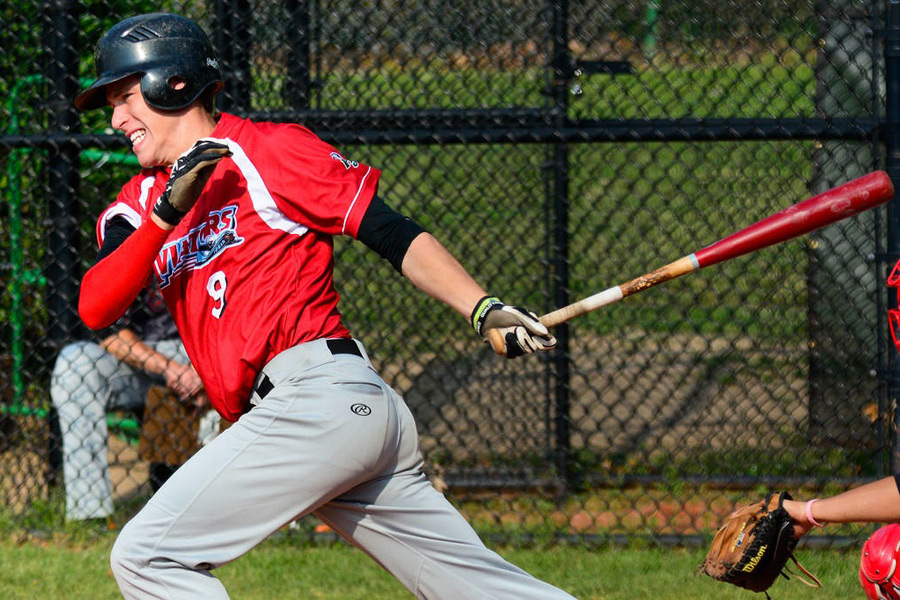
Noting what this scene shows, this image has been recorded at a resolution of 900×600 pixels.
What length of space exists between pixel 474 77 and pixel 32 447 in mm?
2649

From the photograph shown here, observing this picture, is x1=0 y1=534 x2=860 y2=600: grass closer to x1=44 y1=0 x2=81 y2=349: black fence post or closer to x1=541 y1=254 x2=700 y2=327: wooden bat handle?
x1=44 y1=0 x2=81 y2=349: black fence post

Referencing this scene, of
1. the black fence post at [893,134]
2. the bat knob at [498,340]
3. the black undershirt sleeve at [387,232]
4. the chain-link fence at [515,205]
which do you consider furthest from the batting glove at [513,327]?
the black fence post at [893,134]

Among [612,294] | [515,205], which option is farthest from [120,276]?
[515,205]

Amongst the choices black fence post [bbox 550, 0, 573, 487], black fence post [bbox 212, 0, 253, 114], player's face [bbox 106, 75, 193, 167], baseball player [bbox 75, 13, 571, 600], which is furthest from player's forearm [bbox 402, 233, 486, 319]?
black fence post [bbox 212, 0, 253, 114]

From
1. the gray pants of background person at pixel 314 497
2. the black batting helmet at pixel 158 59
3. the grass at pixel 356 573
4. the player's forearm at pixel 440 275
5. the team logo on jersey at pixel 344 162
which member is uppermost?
the black batting helmet at pixel 158 59

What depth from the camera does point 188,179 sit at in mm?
2549

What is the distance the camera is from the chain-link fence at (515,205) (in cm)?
449

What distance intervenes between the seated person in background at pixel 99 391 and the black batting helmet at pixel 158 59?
6.52 feet

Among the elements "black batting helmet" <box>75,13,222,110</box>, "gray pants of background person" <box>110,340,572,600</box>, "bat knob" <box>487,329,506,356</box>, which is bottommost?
"gray pants of background person" <box>110,340,572,600</box>

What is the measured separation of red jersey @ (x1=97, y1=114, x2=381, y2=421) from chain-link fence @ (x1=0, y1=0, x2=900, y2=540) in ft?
5.25

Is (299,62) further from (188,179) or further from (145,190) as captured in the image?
(188,179)

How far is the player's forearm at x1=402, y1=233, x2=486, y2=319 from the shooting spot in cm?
254

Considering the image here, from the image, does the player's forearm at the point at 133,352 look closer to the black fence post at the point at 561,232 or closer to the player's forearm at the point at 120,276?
the black fence post at the point at 561,232

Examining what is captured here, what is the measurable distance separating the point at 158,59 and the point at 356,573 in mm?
2122
